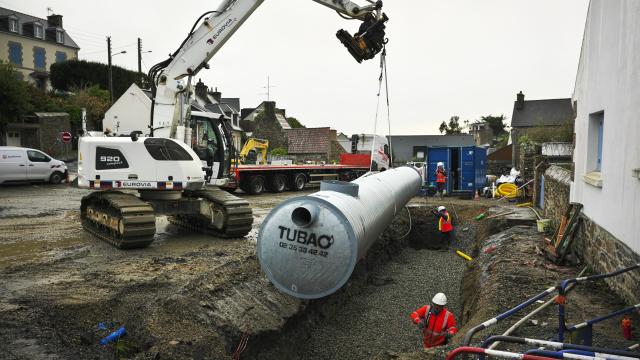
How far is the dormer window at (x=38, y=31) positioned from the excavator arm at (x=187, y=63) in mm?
42981

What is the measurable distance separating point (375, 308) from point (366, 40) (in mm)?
5368

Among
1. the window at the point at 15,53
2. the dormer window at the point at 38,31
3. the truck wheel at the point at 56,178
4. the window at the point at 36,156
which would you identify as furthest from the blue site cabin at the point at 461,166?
the dormer window at the point at 38,31

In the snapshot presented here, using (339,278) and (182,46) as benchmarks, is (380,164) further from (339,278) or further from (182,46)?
(339,278)

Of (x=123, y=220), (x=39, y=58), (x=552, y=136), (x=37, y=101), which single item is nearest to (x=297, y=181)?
(x=552, y=136)

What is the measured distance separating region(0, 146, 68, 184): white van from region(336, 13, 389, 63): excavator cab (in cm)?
1794

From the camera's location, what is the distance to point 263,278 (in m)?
8.04

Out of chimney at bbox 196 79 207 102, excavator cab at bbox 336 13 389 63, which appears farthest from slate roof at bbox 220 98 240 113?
excavator cab at bbox 336 13 389 63

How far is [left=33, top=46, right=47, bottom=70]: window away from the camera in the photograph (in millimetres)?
45197

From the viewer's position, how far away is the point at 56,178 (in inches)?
891

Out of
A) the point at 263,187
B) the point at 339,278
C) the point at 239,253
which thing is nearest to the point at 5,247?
the point at 239,253

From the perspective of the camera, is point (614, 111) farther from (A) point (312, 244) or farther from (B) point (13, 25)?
(B) point (13, 25)

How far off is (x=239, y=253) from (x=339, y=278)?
175 inches

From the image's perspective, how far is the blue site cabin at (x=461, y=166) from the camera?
22.2m

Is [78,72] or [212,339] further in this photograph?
[78,72]
